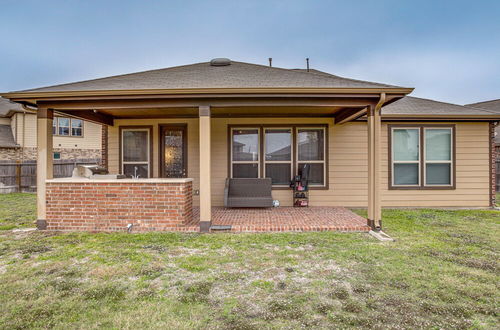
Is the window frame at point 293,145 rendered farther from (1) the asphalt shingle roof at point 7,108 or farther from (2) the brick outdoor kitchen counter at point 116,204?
(1) the asphalt shingle roof at point 7,108

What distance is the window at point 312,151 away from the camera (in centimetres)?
723

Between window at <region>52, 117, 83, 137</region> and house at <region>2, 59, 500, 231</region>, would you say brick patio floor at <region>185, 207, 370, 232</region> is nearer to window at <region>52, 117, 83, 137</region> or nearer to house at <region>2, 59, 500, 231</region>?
house at <region>2, 59, 500, 231</region>

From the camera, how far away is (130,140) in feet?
24.4

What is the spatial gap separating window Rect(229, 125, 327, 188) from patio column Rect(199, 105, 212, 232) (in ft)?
7.83

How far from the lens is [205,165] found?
16.0ft

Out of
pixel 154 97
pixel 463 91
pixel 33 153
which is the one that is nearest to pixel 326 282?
pixel 154 97

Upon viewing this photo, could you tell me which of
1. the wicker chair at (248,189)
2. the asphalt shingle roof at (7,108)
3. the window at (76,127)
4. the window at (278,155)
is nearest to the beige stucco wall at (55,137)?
the window at (76,127)

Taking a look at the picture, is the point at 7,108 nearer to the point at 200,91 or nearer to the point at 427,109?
the point at 200,91

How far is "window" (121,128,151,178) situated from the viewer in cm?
741

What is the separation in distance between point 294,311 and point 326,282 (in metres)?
0.72

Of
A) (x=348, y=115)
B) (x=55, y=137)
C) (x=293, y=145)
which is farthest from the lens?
(x=55, y=137)

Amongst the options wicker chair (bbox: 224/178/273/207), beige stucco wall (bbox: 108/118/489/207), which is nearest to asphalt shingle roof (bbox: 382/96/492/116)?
beige stucco wall (bbox: 108/118/489/207)

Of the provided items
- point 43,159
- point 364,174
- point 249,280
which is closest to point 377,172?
point 364,174

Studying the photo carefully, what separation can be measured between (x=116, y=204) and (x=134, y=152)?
2.80m
